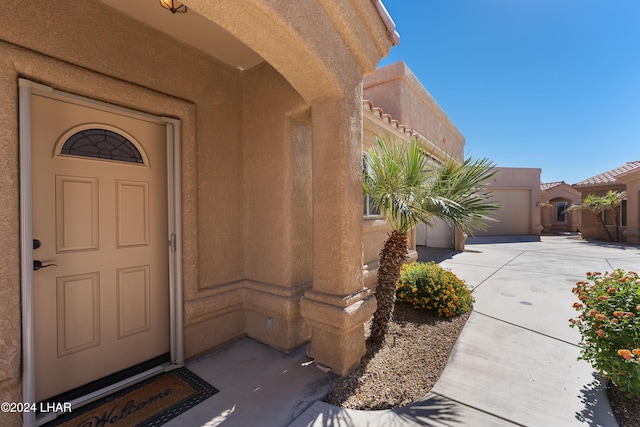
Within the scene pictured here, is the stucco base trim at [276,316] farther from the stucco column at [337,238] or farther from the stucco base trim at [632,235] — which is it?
the stucco base trim at [632,235]

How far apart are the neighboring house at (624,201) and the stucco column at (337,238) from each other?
720 inches

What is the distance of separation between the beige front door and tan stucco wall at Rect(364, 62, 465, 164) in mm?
6510

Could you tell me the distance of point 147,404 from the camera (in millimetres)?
2615

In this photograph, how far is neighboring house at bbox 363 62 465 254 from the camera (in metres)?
5.71

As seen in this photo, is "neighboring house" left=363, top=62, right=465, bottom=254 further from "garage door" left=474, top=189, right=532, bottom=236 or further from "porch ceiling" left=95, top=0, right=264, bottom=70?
"garage door" left=474, top=189, right=532, bottom=236

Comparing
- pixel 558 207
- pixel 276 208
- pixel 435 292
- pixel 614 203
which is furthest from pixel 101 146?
pixel 558 207

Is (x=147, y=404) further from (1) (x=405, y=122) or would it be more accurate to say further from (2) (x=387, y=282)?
(1) (x=405, y=122)

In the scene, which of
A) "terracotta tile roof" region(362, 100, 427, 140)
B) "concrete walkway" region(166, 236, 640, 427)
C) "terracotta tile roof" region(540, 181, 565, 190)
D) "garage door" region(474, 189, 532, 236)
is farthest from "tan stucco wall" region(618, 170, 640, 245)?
"terracotta tile roof" region(362, 100, 427, 140)

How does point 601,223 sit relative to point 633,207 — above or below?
below

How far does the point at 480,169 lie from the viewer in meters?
3.55

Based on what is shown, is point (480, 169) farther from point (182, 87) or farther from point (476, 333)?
point (182, 87)

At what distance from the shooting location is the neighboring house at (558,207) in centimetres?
2236

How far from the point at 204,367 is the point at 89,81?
3268mm

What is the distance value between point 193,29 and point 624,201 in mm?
22280
